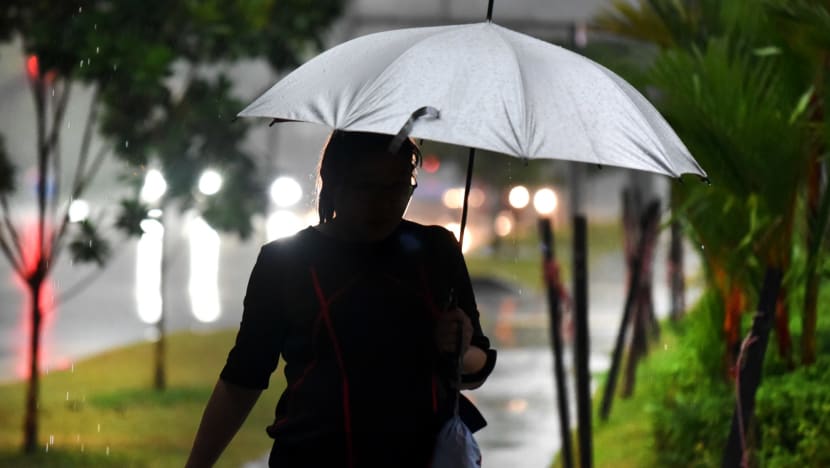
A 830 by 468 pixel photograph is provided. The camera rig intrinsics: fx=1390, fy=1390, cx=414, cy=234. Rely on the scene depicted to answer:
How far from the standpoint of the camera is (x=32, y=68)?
1027 centimetres

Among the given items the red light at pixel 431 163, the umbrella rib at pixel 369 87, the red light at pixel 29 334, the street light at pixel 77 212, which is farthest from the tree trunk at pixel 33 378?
the red light at pixel 431 163

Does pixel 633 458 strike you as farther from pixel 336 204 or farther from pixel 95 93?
pixel 336 204

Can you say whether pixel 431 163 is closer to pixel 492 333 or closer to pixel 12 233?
pixel 492 333

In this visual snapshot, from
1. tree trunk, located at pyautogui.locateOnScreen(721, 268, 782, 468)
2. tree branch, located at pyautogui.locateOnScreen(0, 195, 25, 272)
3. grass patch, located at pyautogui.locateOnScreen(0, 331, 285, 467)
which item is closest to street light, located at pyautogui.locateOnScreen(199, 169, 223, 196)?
grass patch, located at pyautogui.locateOnScreen(0, 331, 285, 467)

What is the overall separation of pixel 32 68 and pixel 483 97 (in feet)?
25.9

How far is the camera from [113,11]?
987 centimetres

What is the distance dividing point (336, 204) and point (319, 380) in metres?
0.37

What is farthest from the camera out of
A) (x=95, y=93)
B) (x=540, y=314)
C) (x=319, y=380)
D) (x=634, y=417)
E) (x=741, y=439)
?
(x=540, y=314)

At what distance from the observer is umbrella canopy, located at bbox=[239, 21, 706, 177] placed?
2.93 metres

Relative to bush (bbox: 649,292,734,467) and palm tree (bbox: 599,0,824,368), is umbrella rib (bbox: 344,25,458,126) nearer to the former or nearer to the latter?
palm tree (bbox: 599,0,824,368)

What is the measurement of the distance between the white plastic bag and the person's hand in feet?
0.49

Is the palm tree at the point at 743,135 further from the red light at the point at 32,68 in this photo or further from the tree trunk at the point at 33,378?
the red light at the point at 32,68

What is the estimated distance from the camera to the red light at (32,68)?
32.7 ft

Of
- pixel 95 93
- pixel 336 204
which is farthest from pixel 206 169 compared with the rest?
pixel 336 204
